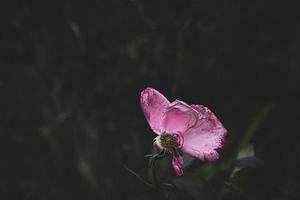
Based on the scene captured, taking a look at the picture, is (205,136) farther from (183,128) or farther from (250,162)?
(250,162)

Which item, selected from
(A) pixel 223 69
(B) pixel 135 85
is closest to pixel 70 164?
(B) pixel 135 85

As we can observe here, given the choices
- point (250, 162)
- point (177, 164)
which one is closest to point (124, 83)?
point (250, 162)

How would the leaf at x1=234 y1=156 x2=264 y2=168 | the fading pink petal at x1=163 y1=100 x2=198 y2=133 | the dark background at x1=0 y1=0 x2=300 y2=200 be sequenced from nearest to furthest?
the fading pink petal at x1=163 y1=100 x2=198 y2=133
the leaf at x1=234 y1=156 x2=264 y2=168
the dark background at x1=0 y1=0 x2=300 y2=200

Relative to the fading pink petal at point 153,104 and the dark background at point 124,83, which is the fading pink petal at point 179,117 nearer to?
the fading pink petal at point 153,104

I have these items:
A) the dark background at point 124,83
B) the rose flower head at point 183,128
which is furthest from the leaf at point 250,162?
the dark background at point 124,83

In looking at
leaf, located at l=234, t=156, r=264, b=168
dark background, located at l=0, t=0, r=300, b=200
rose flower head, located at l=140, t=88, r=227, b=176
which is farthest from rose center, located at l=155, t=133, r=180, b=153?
dark background, located at l=0, t=0, r=300, b=200

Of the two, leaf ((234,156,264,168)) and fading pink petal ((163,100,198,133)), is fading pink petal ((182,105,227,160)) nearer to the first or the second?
fading pink petal ((163,100,198,133))
